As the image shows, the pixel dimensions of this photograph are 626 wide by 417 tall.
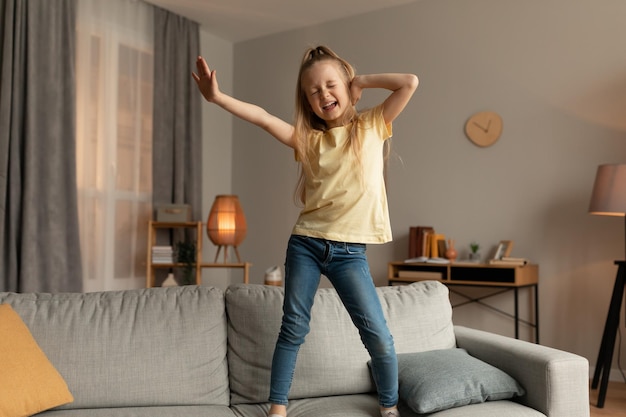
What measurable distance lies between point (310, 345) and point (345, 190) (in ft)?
1.73

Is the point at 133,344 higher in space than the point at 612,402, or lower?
higher

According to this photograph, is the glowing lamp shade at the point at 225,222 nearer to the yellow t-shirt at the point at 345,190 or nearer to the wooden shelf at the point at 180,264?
the wooden shelf at the point at 180,264

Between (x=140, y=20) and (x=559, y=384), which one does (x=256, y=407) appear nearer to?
(x=559, y=384)

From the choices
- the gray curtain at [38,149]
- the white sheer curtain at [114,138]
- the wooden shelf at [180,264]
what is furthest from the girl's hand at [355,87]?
the white sheer curtain at [114,138]

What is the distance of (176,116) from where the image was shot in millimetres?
5668

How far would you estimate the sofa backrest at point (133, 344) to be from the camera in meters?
2.12

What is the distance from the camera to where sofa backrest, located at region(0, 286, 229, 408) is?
6.94 feet

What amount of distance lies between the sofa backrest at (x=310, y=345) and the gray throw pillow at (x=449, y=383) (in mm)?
164

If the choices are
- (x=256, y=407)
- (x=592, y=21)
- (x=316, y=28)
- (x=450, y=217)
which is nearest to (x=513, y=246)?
(x=450, y=217)

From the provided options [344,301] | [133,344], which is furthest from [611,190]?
[133,344]

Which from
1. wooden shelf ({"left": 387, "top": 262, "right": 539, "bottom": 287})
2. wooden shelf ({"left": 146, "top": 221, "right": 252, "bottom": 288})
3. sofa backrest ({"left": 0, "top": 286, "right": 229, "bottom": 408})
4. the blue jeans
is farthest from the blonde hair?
wooden shelf ({"left": 146, "top": 221, "right": 252, "bottom": 288})

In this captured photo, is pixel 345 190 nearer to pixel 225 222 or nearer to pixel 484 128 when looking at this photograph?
pixel 484 128

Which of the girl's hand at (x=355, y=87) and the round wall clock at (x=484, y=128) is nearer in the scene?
the girl's hand at (x=355, y=87)

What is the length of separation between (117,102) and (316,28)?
1734mm
